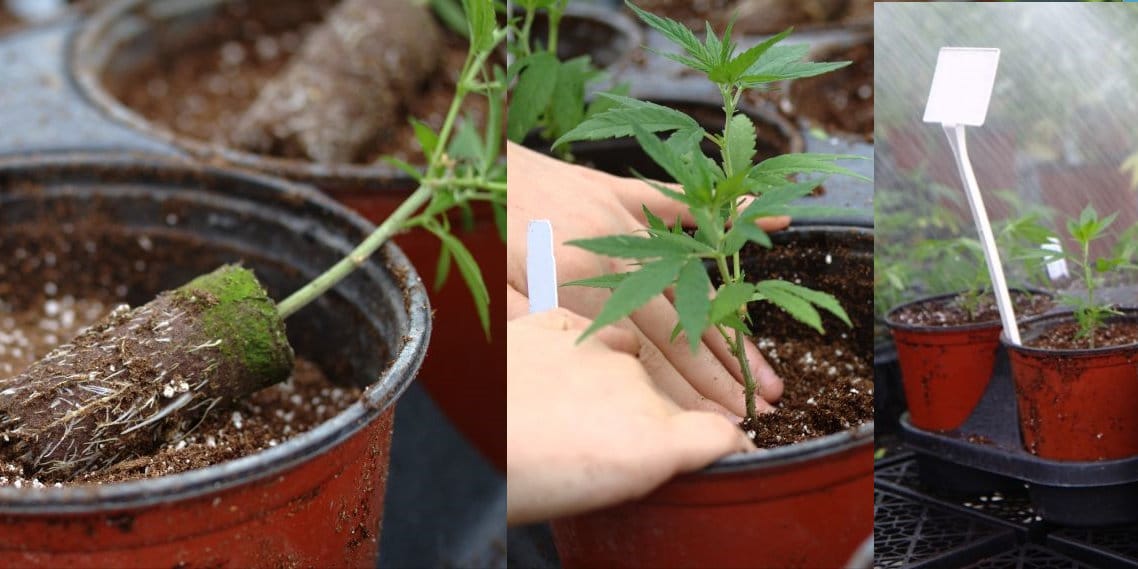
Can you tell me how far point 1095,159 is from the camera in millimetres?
974

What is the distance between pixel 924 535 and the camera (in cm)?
97

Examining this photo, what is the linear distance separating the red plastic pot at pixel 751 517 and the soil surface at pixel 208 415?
439mm

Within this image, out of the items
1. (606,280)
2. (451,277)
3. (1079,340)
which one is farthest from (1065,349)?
(451,277)

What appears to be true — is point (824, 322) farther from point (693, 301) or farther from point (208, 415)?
point (208, 415)

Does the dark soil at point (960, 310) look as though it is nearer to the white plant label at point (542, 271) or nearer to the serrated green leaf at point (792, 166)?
the serrated green leaf at point (792, 166)

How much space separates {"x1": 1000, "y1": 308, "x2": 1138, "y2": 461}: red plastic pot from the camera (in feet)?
3.16

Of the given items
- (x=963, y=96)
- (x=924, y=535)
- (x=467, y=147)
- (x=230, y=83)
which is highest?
(x=963, y=96)

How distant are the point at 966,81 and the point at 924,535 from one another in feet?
1.27

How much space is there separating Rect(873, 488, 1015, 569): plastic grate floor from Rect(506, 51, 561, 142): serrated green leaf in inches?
18.4

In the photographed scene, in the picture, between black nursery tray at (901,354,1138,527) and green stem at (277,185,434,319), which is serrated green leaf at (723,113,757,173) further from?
green stem at (277,185,434,319)

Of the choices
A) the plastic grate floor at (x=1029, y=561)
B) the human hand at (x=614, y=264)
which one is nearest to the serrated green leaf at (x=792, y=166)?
A: the human hand at (x=614, y=264)

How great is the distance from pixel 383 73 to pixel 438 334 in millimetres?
721

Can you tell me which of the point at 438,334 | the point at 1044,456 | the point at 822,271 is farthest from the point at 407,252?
the point at 1044,456

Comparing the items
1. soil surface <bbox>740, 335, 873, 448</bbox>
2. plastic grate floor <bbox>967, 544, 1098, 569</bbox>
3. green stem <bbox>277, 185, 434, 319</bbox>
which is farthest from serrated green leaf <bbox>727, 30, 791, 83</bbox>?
green stem <bbox>277, 185, 434, 319</bbox>
